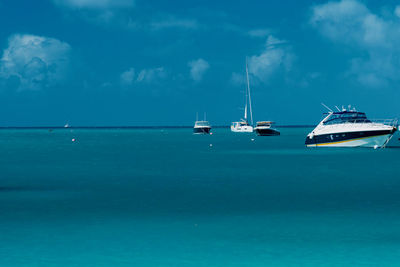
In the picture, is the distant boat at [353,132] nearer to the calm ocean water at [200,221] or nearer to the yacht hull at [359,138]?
the yacht hull at [359,138]

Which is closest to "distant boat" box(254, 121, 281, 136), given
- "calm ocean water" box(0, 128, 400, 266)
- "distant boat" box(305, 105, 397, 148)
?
"distant boat" box(305, 105, 397, 148)

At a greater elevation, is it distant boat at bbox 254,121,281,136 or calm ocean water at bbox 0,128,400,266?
distant boat at bbox 254,121,281,136

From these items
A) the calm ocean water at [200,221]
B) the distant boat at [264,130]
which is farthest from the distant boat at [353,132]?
the distant boat at [264,130]

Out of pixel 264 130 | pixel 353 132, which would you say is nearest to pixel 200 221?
pixel 353 132

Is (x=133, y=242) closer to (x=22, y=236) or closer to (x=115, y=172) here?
(x=22, y=236)

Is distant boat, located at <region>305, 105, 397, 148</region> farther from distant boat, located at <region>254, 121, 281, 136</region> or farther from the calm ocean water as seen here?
distant boat, located at <region>254, 121, 281, 136</region>

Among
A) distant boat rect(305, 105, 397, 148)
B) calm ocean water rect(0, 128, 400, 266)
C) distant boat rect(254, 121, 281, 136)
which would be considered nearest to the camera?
calm ocean water rect(0, 128, 400, 266)

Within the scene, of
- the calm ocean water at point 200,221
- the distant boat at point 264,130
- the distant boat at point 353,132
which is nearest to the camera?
the calm ocean water at point 200,221

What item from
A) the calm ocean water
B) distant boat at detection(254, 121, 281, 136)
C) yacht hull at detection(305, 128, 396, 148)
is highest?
distant boat at detection(254, 121, 281, 136)

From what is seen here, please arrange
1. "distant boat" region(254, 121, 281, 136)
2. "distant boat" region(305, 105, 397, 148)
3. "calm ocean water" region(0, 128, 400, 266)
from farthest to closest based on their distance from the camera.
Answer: "distant boat" region(254, 121, 281, 136) < "distant boat" region(305, 105, 397, 148) < "calm ocean water" region(0, 128, 400, 266)

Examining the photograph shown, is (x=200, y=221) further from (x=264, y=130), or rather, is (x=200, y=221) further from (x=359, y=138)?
(x=264, y=130)

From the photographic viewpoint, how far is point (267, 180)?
4144 cm

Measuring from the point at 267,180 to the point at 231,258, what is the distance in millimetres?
24077

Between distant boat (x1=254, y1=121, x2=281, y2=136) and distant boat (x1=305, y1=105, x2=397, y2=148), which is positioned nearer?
distant boat (x1=305, y1=105, x2=397, y2=148)
